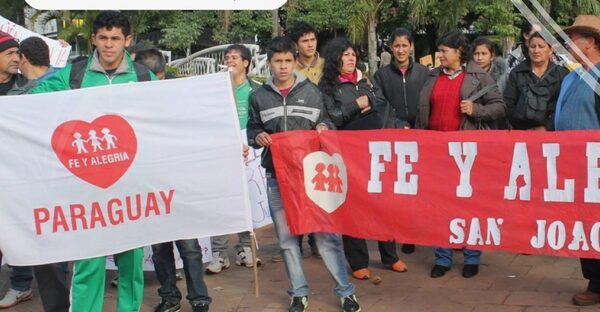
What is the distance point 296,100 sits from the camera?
18.4ft

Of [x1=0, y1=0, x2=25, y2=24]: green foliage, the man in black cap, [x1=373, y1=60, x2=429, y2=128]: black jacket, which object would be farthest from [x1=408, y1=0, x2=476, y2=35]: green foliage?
[x1=0, y1=0, x2=25, y2=24]: green foliage

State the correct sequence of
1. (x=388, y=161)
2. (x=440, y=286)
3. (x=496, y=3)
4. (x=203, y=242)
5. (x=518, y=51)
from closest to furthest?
(x=388, y=161), (x=440, y=286), (x=203, y=242), (x=518, y=51), (x=496, y=3)

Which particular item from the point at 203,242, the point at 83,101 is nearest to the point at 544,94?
the point at 203,242

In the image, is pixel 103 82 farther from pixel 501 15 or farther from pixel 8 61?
pixel 501 15

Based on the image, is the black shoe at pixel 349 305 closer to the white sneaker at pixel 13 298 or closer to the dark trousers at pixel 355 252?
the dark trousers at pixel 355 252

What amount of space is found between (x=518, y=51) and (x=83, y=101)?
5.92 meters

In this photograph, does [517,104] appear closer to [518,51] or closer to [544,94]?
[544,94]

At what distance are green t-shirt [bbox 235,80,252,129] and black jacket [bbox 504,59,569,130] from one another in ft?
7.09

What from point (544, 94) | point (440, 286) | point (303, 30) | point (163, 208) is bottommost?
point (440, 286)

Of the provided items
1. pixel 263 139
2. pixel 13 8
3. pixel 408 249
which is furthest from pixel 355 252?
pixel 13 8

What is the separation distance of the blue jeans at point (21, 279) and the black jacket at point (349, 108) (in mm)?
2607

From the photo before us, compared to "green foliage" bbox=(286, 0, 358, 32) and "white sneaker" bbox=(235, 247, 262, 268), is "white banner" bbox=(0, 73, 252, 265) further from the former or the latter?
"green foliage" bbox=(286, 0, 358, 32)

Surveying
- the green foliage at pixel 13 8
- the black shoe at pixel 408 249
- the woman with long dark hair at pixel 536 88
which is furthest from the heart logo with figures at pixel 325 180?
the green foliage at pixel 13 8

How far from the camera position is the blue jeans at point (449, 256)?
659cm
